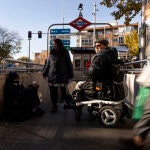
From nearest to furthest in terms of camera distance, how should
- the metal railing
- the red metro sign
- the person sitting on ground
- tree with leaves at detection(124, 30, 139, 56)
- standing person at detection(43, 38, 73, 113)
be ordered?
the person sitting on ground → the metal railing → standing person at detection(43, 38, 73, 113) → the red metro sign → tree with leaves at detection(124, 30, 139, 56)

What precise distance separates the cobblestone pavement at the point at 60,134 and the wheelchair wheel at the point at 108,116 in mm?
122

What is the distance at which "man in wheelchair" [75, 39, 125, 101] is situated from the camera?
7.08 m

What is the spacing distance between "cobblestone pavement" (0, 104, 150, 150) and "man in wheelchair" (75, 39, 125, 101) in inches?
22.7

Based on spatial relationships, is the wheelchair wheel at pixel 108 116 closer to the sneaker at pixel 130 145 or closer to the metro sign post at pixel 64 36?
the sneaker at pixel 130 145

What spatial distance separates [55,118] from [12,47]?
100570 millimetres

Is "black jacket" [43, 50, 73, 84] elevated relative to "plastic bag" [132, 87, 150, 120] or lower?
elevated

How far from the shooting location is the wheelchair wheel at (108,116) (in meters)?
6.84

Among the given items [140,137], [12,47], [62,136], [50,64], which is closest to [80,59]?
[50,64]

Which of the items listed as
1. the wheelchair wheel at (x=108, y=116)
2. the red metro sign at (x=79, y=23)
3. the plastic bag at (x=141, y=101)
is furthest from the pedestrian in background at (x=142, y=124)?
the red metro sign at (x=79, y=23)

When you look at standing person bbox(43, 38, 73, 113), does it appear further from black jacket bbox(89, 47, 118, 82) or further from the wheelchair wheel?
the wheelchair wheel

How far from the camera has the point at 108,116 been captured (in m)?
6.88

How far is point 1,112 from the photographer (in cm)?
763

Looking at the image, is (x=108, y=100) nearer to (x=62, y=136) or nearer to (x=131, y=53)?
(x=62, y=136)

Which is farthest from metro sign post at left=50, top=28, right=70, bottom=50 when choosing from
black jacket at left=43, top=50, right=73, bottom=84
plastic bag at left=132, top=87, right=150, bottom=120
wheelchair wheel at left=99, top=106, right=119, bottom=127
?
plastic bag at left=132, top=87, right=150, bottom=120
